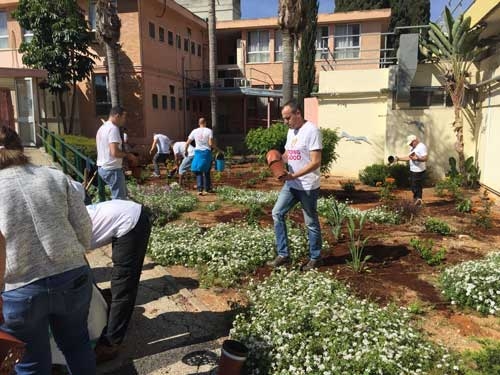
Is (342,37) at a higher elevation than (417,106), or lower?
higher

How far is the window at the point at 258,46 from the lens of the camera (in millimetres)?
26500

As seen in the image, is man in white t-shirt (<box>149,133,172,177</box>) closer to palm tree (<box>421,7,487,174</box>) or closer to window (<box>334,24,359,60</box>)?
palm tree (<box>421,7,487,174</box>)

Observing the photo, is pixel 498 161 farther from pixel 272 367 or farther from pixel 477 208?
pixel 272 367

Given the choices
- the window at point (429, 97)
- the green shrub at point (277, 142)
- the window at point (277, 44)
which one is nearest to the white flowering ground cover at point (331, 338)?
the green shrub at point (277, 142)

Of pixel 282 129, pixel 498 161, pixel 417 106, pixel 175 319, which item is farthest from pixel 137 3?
pixel 175 319

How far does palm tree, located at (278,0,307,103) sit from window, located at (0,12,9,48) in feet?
48.3

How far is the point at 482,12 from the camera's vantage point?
10977 millimetres

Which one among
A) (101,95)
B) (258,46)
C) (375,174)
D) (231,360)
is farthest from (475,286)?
(258,46)

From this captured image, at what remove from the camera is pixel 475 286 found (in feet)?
14.6

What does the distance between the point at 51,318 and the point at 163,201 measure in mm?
6177

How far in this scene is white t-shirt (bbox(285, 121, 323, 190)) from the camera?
501cm

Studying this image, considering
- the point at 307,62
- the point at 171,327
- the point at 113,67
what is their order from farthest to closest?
the point at 307,62 < the point at 113,67 < the point at 171,327

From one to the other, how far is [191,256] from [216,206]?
10.8ft

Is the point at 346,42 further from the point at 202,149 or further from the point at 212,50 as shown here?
the point at 202,149
